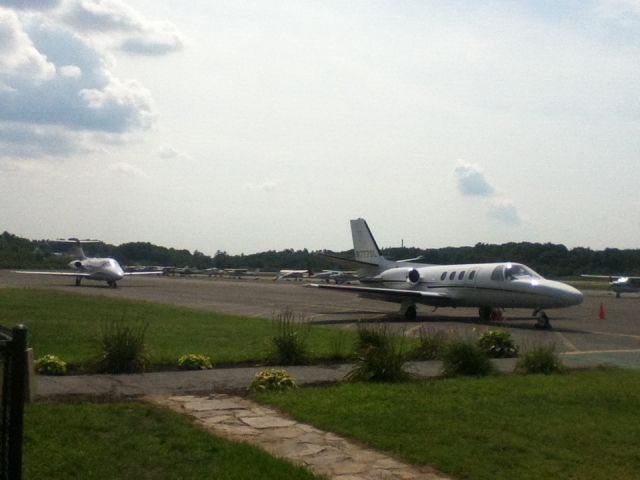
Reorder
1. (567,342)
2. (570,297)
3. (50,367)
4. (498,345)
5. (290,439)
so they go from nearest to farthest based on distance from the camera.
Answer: (290,439)
(50,367)
(498,345)
(567,342)
(570,297)

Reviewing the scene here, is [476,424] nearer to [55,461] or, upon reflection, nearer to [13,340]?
[55,461]

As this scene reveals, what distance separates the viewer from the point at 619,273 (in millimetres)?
94312

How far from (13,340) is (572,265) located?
7962cm

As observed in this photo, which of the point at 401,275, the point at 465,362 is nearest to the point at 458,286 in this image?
the point at 401,275

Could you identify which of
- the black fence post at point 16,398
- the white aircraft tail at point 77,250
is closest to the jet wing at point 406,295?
the black fence post at point 16,398

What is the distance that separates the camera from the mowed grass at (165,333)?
14.7 metres

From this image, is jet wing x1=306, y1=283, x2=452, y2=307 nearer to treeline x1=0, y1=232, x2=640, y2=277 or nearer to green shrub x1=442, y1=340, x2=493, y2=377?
treeline x1=0, y1=232, x2=640, y2=277

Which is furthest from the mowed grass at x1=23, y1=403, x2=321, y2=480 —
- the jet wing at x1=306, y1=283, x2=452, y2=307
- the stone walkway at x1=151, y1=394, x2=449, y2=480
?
the jet wing at x1=306, y1=283, x2=452, y2=307

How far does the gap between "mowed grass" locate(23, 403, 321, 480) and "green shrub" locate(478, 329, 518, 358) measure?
867 cm

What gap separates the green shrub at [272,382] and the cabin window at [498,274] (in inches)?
717

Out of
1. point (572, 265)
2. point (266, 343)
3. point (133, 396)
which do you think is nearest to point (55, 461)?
point (133, 396)

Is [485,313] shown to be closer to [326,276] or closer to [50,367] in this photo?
[50,367]

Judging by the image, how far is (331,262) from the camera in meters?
36.2

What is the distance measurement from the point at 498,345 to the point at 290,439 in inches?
352
